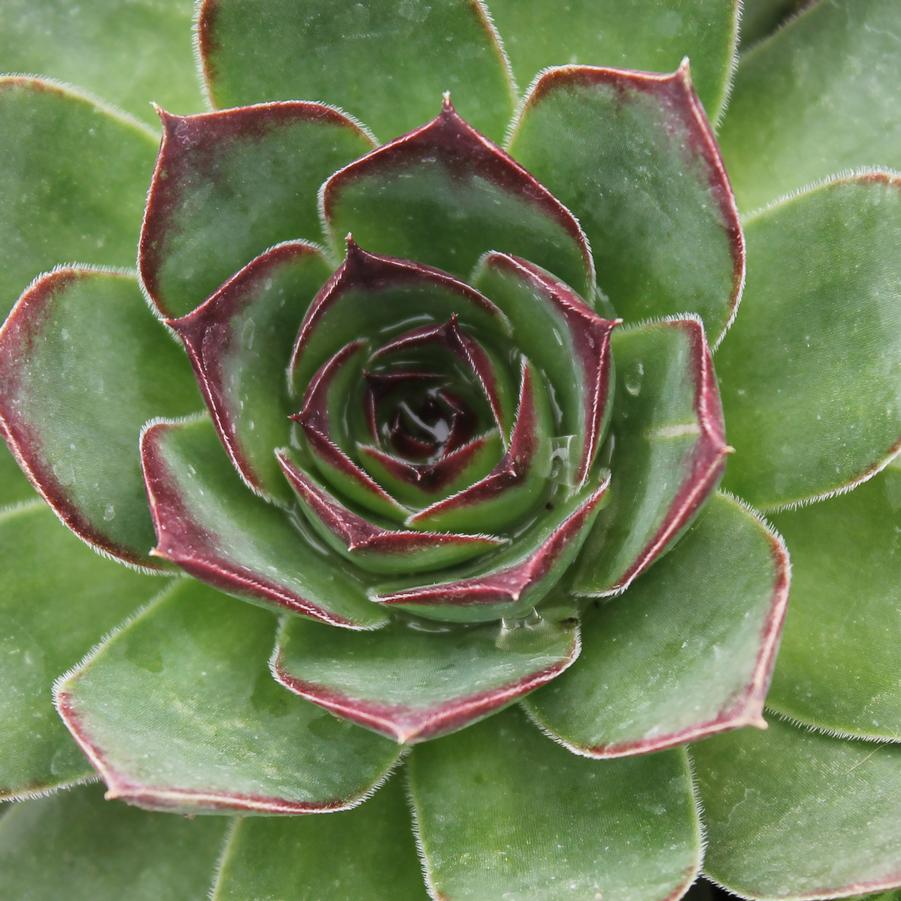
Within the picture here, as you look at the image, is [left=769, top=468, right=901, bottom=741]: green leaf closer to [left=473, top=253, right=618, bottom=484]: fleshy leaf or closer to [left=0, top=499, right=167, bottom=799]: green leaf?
[left=473, top=253, right=618, bottom=484]: fleshy leaf

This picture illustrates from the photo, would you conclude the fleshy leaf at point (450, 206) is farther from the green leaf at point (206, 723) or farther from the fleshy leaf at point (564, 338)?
the green leaf at point (206, 723)

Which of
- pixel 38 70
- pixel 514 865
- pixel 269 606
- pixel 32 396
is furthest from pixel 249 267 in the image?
pixel 514 865

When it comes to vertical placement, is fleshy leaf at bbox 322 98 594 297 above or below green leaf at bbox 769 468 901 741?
above

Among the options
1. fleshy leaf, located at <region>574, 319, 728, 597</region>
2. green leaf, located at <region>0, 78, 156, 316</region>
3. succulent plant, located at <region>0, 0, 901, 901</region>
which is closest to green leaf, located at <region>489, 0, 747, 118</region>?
succulent plant, located at <region>0, 0, 901, 901</region>

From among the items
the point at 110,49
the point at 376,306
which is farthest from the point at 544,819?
the point at 110,49

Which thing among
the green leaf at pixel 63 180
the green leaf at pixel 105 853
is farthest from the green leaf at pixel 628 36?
the green leaf at pixel 105 853

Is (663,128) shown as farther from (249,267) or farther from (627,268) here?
(249,267)
